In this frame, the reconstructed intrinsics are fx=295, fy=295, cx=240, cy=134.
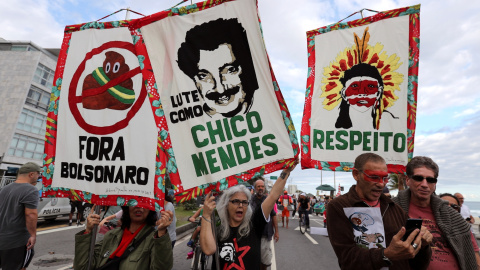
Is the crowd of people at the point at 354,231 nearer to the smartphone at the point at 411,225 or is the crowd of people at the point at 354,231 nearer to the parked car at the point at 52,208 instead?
the smartphone at the point at 411,225

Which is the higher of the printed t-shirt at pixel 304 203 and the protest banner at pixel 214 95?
the protest banner at pixel 214 95

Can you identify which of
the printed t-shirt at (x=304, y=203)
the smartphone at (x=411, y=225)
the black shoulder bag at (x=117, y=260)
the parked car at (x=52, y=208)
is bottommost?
the parked car at (x=52, y=208)

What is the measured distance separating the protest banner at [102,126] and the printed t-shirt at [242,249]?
2.24ft

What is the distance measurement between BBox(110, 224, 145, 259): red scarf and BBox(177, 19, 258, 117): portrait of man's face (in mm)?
1244

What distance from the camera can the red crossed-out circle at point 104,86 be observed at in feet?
9.04

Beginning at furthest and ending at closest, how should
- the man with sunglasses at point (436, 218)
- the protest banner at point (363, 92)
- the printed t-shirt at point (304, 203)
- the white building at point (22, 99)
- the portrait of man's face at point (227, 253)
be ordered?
the white building at point (22, 99)
the printed t-shirt at point (304, 203)
the protest banner at point (363, 92)
the portrait of man's face at point (227, 253)
the man with sunglasses at point (436, 218)

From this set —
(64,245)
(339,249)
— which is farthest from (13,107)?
(339,249)

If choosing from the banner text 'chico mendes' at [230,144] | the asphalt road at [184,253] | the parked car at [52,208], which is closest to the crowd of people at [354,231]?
the banner text 'chico mendes' at [230,144]

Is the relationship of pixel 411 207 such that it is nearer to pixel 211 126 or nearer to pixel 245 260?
pixel 245 260

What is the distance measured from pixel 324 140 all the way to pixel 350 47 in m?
1.17

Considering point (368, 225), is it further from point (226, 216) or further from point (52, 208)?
point (52, 208)

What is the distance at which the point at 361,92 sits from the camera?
11.0 ft

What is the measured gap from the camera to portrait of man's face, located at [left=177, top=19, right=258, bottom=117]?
2596mm

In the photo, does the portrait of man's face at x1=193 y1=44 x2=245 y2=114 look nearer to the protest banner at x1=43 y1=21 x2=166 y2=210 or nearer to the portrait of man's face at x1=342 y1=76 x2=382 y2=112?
the protest banner at x1=43 y1=21 x2=166 y2=210
